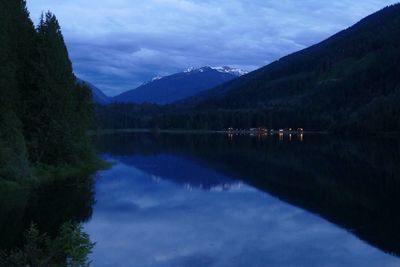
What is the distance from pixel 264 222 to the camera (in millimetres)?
40094

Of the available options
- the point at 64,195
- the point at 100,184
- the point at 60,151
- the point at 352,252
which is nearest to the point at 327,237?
the point at 352,252

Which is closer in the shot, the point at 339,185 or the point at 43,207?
the point at 43,207

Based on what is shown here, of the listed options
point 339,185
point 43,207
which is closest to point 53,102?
point 43,207

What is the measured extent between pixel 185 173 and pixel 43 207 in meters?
37.6

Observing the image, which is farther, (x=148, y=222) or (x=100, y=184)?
(x=100, y=184)

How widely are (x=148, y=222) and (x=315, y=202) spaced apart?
17.5 metres

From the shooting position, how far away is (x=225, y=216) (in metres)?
42.1

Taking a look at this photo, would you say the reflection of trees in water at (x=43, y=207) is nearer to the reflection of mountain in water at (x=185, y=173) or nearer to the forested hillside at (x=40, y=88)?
the forested hillside at (x=40, y=88)

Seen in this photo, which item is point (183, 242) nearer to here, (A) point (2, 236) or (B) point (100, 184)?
(A) point (2, 236)

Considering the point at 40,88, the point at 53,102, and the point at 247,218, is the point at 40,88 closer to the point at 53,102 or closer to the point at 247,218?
the point at 53,102

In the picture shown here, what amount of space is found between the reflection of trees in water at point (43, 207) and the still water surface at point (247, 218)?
1.49 m

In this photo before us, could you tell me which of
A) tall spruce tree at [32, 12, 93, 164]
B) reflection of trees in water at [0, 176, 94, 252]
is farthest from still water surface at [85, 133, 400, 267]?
tall spruce tree at [32, 12, 93, 164]

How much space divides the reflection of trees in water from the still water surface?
1.49 meters

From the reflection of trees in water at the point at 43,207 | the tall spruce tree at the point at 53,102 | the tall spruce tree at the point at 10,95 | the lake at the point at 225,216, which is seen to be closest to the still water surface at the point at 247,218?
the lake at the point at 225,216
